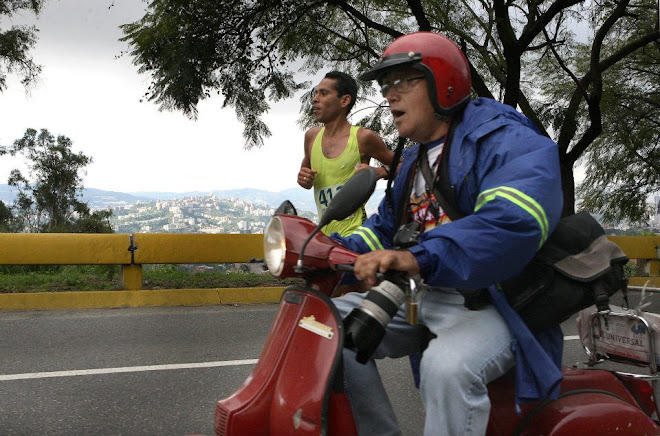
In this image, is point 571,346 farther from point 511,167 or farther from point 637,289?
point 511,167

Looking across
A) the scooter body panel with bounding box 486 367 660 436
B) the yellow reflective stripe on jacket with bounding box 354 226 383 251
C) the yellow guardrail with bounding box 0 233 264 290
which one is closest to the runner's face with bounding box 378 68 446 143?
the yellow reflective stripe on jacket with bounding box 354 226 383 251

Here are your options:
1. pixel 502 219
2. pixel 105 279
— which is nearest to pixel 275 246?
pixel 502 219

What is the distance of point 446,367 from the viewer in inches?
72.4

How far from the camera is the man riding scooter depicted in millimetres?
1812

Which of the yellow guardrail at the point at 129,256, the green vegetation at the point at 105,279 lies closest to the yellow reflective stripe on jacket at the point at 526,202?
the yellow guardrail at the point at 129,256

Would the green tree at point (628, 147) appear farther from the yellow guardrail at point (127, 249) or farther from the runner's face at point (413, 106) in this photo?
the runner's face at point (413, 106)

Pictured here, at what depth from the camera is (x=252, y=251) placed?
8.86 m

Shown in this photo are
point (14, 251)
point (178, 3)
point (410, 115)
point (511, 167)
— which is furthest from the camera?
point (178, 3)

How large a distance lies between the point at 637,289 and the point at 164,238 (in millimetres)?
6655

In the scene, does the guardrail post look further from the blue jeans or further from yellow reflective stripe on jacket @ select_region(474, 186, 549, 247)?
yellow reflective stripe on jacket @ select_region(474, 186, 549, 247)

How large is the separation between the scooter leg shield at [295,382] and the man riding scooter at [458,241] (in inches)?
4.9

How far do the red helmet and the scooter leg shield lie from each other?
2.37 ft

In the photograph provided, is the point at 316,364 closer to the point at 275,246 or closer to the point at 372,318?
the point at 372,318

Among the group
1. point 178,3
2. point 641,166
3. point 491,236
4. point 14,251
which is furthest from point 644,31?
point 491,236
